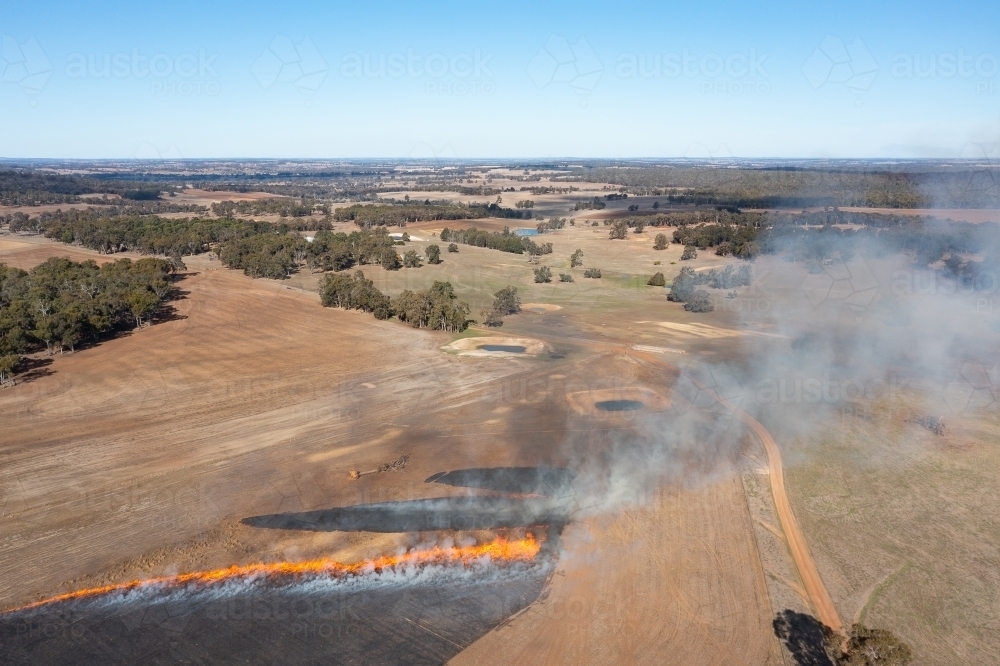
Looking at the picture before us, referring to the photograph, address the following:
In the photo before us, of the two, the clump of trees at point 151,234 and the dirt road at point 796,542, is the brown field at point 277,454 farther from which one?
the clump of trees at point 151,234

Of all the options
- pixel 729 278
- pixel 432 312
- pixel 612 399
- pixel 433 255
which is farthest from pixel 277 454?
pixel 729 278

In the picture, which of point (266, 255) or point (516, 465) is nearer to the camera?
point (516, 465)

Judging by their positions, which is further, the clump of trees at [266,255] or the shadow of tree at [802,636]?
the clump of trees at [266,255]

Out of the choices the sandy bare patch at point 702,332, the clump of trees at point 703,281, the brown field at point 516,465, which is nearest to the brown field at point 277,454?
the brown field at point 516,465

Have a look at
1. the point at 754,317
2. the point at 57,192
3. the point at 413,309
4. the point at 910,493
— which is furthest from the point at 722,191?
the point at 57,192

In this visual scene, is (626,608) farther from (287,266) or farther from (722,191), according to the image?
(722,191)

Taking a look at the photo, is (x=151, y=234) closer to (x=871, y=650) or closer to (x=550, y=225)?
(x=550, y=225)

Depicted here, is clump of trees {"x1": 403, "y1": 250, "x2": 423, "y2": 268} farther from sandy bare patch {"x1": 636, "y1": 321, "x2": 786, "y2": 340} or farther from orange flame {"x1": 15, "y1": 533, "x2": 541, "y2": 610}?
orange flame {"x1": 15, "y1": 533, "x2": 541, "y2": 610}
